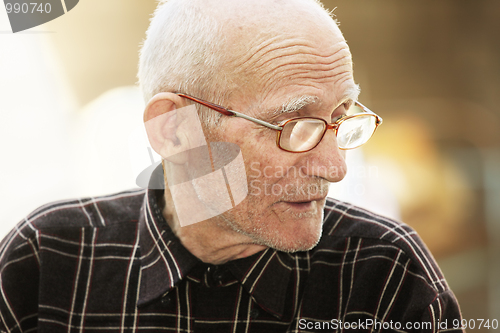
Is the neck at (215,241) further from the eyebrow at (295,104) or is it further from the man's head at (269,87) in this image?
the eyebrow at (295,104)

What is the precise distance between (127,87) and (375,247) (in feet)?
3.74

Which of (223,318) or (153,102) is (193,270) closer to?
(223,318)

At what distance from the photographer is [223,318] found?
1.22 metres

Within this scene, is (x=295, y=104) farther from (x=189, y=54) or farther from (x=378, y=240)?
(x=378, y=240)

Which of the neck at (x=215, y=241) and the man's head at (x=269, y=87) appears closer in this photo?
the man's head at (x=269, y=87)

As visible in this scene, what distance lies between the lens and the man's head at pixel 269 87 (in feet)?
3.51

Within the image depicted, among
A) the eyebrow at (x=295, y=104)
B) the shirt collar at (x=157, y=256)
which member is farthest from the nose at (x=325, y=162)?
the shirt collar at (x=157, y=256)

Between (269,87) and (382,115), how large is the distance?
0.82m

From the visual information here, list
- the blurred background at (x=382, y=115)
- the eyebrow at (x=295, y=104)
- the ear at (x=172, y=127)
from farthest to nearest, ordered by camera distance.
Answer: the blurred background at (x=382, y=115) < the ear at (x=172, y=127) < the eyebrow at (x=295, y=104)

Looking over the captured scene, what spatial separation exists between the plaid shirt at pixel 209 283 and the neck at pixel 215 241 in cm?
3

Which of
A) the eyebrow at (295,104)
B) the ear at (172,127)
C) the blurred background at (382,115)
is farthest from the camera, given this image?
the blurred background at (382,115)

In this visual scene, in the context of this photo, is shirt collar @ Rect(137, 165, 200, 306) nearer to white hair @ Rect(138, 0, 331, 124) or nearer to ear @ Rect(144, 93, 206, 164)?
ear @ Rect(144, 93, 206, 164)

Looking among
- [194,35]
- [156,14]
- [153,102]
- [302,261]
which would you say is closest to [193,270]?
[302,261]

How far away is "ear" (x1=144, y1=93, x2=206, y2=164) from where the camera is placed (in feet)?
3.88
